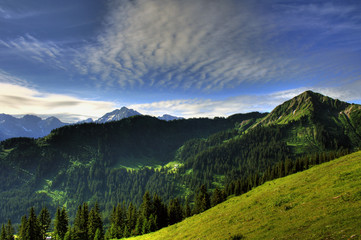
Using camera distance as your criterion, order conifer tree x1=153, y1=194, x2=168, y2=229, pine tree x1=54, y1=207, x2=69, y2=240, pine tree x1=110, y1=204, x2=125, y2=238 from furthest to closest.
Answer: conifer tree x1=153, y1=194, x2=168, y2=229 < pine tree x1=110, y1=204, x2=125, y2=238 < pine tree x1=54, y1=207, x2=69, y2=240

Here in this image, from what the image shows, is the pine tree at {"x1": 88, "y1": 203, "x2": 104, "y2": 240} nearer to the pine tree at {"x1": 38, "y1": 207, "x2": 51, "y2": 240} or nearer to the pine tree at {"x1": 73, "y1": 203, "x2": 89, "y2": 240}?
the pine tree at {"x1": 73, "y1": 203, "x2": 89, "y2": 240}

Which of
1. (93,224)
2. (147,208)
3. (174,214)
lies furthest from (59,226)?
(174,214)

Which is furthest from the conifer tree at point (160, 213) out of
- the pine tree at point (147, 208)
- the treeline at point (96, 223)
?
the pine tree at point (147, 208)

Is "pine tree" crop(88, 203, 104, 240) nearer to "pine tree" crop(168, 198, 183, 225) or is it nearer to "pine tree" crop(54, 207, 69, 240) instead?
"pine tree" crop(54, 207, 69, 240)

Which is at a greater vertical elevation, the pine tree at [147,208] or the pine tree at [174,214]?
the pine tree at [147,208]

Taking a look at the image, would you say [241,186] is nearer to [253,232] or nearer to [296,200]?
[296,200]

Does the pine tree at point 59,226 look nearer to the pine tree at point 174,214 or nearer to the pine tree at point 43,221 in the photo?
the pine tree at point 43,221

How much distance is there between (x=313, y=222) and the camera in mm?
21766

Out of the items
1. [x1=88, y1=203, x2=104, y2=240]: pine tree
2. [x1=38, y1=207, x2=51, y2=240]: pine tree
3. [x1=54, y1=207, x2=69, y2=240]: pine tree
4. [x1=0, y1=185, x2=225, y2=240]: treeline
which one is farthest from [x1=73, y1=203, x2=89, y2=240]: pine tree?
[x1=38, y1=207, x2=51, y2=240]: pine tree

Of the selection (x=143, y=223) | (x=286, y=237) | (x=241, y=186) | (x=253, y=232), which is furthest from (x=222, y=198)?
(x=286, y=237)

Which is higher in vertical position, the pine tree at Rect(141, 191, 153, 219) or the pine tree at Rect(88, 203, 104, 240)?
the pine tree at Rect(141, 191, 153, 219)

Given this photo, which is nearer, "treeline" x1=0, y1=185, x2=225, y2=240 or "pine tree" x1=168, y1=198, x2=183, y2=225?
"treeline" x1=0, y1=185, x2=225, y2=240

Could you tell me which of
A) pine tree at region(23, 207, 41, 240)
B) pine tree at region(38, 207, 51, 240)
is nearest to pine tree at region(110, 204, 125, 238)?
pine tree at region(23, 207, 41, 240)

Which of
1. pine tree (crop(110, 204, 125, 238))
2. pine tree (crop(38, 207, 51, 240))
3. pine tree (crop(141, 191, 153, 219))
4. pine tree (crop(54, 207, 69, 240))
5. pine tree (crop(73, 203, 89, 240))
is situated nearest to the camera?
pine tree (crop(73, 203, 89, 240))
